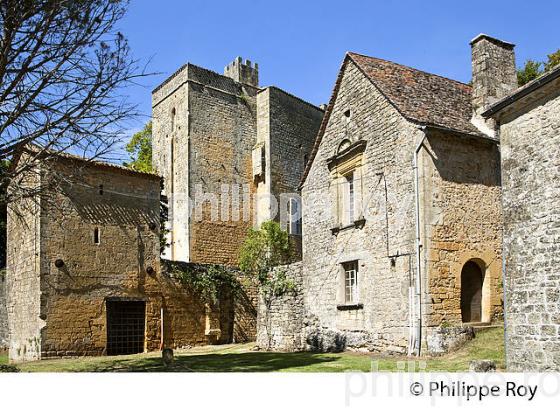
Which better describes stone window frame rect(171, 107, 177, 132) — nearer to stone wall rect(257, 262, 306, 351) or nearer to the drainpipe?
stone wall rect(257, 262, 306, 351)

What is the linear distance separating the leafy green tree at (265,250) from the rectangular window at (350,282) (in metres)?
5.57

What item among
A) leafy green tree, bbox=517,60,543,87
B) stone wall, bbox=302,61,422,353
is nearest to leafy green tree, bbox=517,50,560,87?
leafy green tree, bbox=517,60,543,87

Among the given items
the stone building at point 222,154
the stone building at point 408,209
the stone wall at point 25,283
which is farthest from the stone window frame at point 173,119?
the stone building at point 408,209

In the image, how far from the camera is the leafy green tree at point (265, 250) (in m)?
22.5

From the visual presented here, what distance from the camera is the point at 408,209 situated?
44.4ft

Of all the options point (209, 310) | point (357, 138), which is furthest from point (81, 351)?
point (357, 138)

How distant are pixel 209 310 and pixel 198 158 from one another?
8790 mm

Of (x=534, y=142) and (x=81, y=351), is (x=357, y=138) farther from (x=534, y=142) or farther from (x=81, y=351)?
(x=81, y=351)

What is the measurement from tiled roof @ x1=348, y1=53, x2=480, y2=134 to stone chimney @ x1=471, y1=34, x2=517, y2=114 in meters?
0.64

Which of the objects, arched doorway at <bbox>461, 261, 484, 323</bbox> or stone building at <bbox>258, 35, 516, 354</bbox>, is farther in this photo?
arched doorway at <bbox>461, 261, 484, 323</bbox>

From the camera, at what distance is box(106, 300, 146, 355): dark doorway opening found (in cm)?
1833

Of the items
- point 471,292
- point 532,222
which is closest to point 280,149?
point 471,292

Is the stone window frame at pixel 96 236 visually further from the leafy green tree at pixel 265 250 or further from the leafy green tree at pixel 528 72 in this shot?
the leafy green tree at pixel 528 72

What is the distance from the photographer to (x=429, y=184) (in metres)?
13.3
